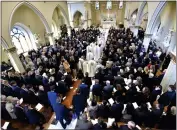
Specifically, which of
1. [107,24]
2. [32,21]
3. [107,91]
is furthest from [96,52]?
[107,24]

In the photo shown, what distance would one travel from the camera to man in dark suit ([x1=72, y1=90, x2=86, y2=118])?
5.55 meters

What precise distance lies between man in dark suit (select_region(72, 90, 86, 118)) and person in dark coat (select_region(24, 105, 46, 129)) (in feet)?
4.41

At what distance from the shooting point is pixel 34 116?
5141 millimetres

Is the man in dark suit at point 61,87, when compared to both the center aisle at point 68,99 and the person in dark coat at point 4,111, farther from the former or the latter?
the person in dark coat at point 4,111

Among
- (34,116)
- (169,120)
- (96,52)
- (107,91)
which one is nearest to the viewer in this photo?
(169,120)

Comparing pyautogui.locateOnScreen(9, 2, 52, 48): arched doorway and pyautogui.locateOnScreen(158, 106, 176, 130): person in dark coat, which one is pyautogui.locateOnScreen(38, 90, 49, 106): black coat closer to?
pyautogui.locateOnScreen(158, 106, 176, 130): person in dark coat

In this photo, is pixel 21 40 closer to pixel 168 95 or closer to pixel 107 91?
pixel 107 91

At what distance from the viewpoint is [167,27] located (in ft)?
41.2

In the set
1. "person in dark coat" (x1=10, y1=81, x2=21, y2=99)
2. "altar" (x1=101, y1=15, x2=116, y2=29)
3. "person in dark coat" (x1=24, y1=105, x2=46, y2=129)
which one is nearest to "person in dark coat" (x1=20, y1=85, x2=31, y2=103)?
"person in dark coat" (x1=10, y1=81, x2=21, y2=99)

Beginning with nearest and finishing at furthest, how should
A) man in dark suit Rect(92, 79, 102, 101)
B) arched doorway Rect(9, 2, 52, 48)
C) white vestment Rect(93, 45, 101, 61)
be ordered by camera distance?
man in dark suit Rect(92, 79, 102, 101), white vestment Rect(93, 45, 101, 61), arched doorway Rect(9, 2, 52, 48)

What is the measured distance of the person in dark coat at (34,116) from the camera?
4.96 m

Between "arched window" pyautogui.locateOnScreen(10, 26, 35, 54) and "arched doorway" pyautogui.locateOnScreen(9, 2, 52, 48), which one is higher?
"arched doorway" pyautogui.locateOnScreen(9, 2, 52, 48)

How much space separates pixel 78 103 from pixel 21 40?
1378 cm

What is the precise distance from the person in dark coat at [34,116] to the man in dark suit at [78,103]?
1344 millimetres
